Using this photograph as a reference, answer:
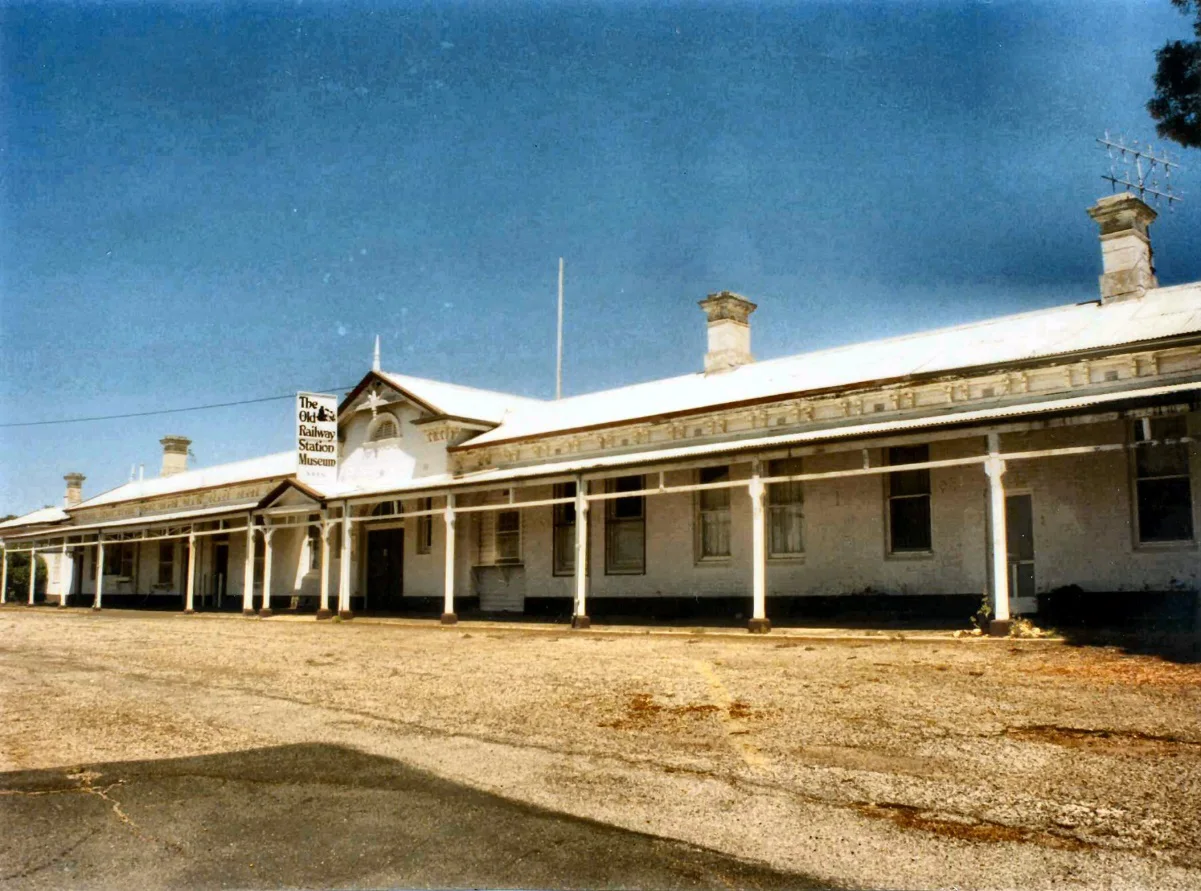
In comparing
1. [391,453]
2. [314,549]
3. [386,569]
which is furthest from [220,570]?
[391,453]

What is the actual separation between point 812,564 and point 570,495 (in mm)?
6230

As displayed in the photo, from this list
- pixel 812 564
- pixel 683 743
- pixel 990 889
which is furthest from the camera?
pixel 812 564

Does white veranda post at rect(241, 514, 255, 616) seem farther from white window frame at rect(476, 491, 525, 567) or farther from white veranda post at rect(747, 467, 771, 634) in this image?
white veranda post at rect(747, 467, 771, 634)

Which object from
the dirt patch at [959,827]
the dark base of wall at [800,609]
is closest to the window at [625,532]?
the dark base of wall at [800,609]

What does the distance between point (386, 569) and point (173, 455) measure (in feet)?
77.8

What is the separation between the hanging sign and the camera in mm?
25906

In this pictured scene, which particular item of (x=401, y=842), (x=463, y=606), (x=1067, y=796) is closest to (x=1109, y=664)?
(x=1067, y=796)

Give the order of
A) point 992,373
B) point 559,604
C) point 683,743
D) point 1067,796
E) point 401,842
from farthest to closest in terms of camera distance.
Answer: point 559,604 < point 992,373 < point 683,743 < point 1067,796 < point 401,842

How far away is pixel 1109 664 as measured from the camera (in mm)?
9203

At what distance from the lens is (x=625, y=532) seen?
19.8m

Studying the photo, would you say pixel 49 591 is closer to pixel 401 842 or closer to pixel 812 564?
pixel 812 564

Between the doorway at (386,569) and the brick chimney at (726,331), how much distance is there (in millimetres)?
9366

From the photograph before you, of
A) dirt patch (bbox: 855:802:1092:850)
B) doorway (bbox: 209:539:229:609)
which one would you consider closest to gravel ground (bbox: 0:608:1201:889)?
dirt patch (bbox: 855:802:1092:850)

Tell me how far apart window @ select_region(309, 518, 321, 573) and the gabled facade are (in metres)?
0.26
